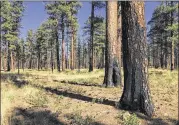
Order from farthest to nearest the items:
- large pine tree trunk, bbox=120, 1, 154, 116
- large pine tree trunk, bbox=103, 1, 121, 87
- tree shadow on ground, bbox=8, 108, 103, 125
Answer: large pine tree trunk, bbox=103, 1, 121, 87, large pine tree trunk, bbox=120, 1, 154, 116, tree shadow on ground, bbox=8, 108, 103, 125

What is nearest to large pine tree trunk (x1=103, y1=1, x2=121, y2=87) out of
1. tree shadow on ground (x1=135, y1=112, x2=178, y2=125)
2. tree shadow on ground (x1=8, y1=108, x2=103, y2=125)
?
tree shadow on ground (x1=8, y1=108, x2=103, y2=125)

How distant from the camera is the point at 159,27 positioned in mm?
53500

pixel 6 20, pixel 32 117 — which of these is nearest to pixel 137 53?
pixel 32 117

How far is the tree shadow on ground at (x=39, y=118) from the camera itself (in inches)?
350

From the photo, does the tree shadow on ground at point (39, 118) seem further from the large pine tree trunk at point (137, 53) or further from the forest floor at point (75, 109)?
the large pine tree trunk at point (137, 53)

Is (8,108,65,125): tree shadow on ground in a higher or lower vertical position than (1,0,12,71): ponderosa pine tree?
lower

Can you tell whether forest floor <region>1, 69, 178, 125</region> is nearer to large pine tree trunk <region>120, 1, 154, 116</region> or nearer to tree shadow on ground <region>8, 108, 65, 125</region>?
tree shadow on ground <region>8, 108, 65, 125</region>

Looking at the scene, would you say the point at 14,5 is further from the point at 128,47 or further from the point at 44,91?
the point at 128,47

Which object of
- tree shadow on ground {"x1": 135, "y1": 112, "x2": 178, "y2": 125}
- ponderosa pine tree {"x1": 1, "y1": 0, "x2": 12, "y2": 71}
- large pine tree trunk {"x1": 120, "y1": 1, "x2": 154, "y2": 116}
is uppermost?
ponderosa pine tree {"x1": 1, "y1": 0, "x2": 12, "y2": 71}

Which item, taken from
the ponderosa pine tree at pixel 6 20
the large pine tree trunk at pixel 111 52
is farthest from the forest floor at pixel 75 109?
the ponderosa pine tree at pixel 6 20

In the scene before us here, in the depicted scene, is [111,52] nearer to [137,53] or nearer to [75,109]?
[75,109]

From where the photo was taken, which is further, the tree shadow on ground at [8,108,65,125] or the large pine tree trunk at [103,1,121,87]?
the large pine tree trunk at [103,1,121,87]

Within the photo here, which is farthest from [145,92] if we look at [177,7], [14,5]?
[14,5]

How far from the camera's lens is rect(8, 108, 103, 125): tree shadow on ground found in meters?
8.89
